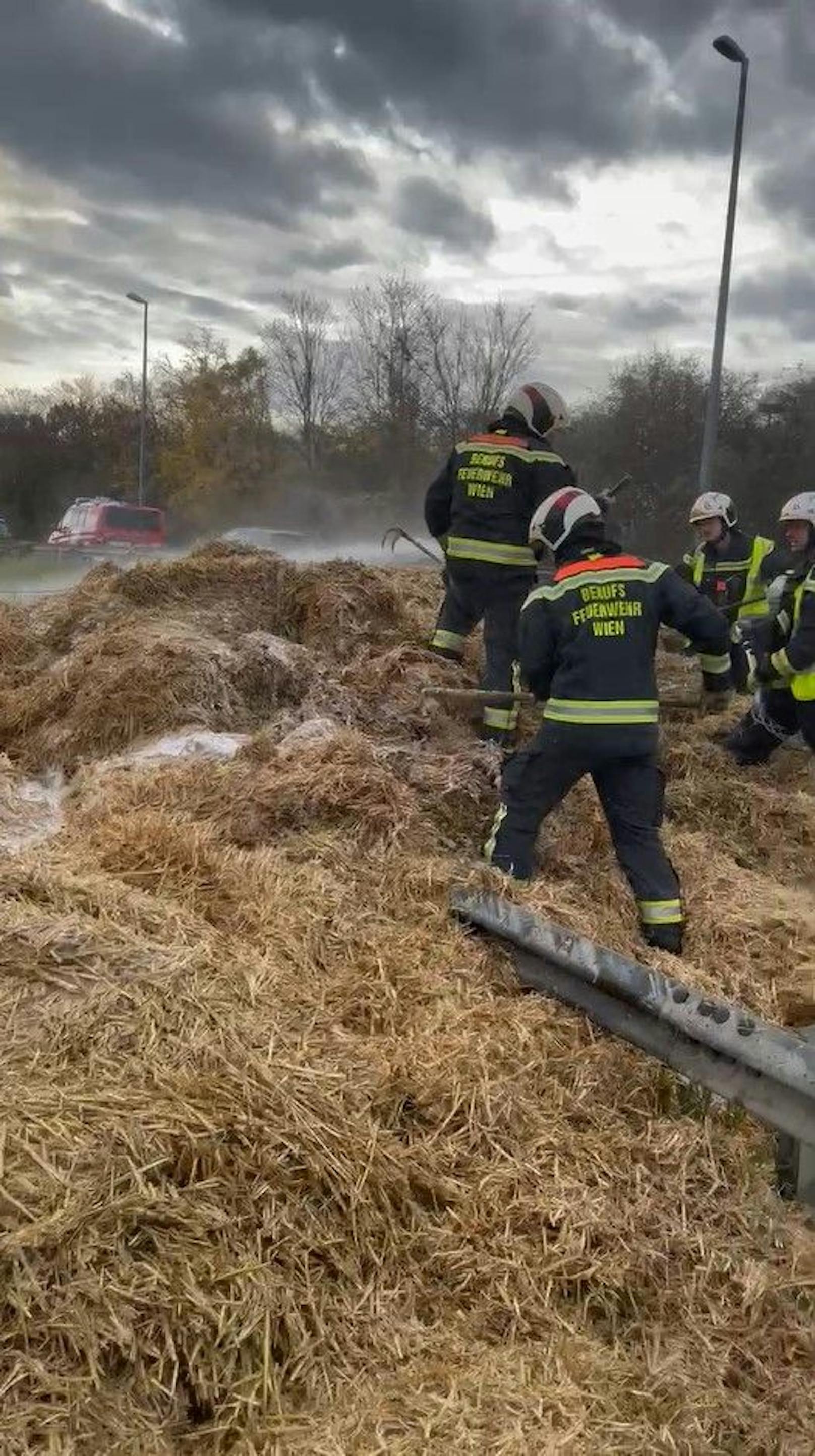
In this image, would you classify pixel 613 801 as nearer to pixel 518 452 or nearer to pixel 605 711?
pixel 605 711

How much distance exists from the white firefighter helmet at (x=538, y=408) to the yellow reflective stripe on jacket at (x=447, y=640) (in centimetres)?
126

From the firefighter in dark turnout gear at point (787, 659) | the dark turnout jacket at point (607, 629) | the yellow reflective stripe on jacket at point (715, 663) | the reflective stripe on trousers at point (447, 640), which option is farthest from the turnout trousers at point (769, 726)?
the dark turnout jacket at point (607, 629)

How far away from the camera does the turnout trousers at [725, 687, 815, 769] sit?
6.79 m

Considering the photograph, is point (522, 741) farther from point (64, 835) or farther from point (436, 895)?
point (64, 835)

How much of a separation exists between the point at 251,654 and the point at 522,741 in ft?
5.68

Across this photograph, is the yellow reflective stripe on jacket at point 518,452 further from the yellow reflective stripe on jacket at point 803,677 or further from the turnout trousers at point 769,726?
the turnout trousers at point 769,726

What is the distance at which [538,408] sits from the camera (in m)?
6.71

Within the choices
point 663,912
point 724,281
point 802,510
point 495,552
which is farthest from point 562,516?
point 724,281

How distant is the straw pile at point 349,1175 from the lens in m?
2.34

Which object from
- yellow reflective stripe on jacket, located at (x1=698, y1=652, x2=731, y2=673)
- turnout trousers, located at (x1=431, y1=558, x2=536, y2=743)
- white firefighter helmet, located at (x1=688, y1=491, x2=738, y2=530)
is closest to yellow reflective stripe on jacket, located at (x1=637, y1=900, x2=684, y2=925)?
yellow reflective stripe on jacket, located at (x1=698, y1=652, x2=731, y2=673)

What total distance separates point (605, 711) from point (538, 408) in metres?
2.63

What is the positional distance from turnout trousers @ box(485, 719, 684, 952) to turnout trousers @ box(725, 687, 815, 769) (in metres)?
2.23

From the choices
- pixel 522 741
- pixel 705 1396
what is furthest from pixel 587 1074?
pixel 522 741

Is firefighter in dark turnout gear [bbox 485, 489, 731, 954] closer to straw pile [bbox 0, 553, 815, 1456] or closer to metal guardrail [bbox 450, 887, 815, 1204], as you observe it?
straw pile [bbox 0, 553, 815, 1456]
